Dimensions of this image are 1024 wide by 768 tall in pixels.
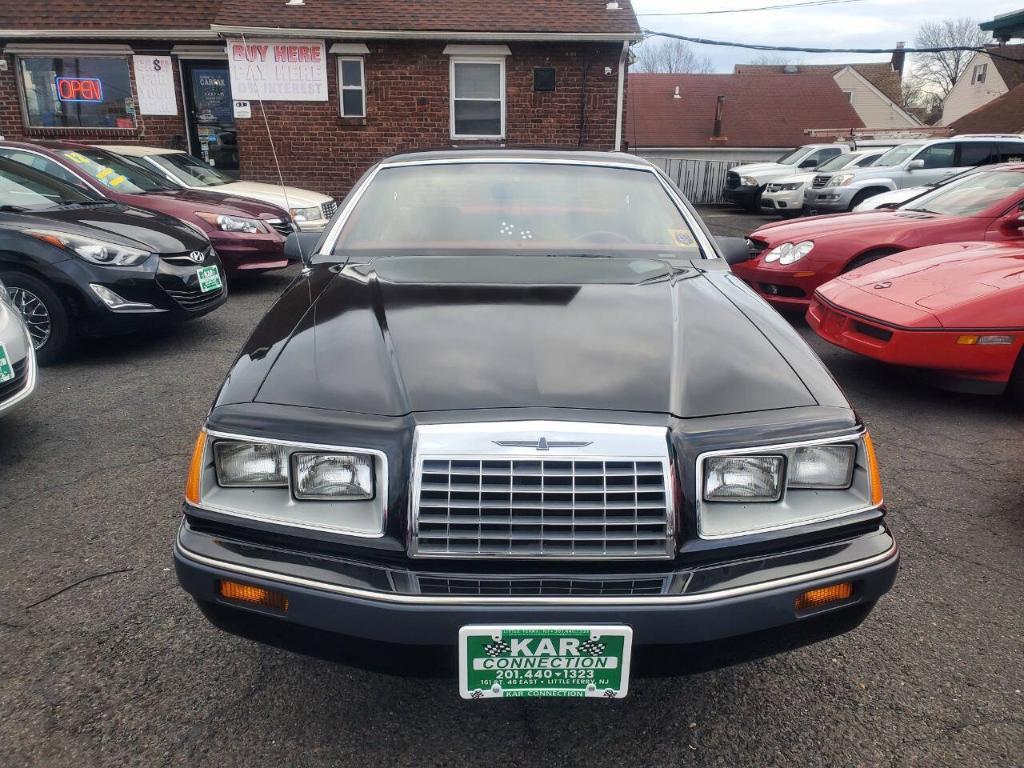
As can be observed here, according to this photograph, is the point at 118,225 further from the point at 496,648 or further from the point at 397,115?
the point at 397,115

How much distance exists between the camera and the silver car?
11.6ft

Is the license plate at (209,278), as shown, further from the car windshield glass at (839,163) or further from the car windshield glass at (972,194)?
the car windshield glass at (839,163)

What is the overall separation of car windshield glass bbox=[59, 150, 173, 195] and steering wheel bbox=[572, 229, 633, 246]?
5827mm

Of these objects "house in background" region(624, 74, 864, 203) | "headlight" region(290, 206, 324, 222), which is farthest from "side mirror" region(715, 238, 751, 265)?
"house in background" region(624, 74, 864, 203)

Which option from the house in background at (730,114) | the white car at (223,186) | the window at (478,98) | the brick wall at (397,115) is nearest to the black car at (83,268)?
the white car at (223,186)

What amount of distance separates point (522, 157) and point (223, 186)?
7.07 metres

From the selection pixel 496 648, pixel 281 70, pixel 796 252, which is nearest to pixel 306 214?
pixel 796 252

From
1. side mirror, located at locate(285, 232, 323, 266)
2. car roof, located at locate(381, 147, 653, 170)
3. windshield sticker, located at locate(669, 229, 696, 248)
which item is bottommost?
side mirror, located at locate(285, 232, 323, 266)

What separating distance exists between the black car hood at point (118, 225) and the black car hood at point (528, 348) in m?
3.37

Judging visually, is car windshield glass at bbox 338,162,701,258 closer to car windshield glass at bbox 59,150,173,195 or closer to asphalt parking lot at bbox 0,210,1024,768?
asphalt parking lot at bbox 0,210,1024,768

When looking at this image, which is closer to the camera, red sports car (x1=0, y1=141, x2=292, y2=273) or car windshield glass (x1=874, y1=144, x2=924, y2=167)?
red sports car (x1=0, y1=141, x2=292, y2=273)

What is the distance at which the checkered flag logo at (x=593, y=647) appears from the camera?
1588 mm

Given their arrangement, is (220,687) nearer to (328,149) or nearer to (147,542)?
(147,542)

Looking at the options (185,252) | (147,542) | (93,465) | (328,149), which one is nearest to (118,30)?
(328,149)
